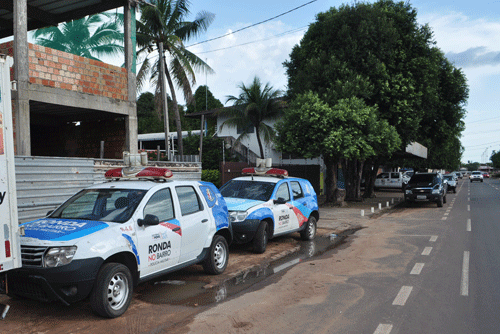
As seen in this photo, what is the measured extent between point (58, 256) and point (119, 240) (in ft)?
2.34

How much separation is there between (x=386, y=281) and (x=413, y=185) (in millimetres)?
15679

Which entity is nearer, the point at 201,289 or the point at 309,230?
the point at 201,289

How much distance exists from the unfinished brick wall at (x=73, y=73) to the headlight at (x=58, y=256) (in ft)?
22.6

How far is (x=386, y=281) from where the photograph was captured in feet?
22.6

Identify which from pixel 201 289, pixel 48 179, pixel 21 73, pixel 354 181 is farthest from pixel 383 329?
pixel 354 181

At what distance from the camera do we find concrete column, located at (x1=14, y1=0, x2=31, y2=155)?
967 centimetres

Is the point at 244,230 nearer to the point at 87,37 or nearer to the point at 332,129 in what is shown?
the point at 332,129

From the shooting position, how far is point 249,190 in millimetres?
10250

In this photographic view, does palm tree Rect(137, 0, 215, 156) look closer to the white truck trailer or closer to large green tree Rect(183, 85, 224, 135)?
the white truck trailer

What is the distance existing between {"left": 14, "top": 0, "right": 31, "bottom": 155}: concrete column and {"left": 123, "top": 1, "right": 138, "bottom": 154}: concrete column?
3.15m

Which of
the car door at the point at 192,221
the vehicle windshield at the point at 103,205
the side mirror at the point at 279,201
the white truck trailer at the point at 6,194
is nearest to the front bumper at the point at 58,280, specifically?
the white truck trailer at the point at 6,194

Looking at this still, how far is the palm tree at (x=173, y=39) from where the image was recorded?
20.3 meters

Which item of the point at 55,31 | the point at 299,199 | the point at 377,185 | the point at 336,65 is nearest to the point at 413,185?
the point at 336,65

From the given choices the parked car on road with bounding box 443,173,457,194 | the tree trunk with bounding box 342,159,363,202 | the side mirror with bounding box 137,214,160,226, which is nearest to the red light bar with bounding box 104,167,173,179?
the side mirror with bounding box 137,214,160,226
